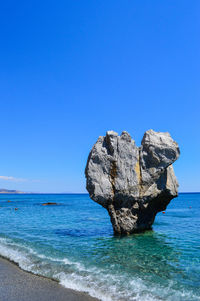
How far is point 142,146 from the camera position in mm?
21484

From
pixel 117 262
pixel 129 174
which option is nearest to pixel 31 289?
pixel 117 262

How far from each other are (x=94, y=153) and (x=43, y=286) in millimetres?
12248

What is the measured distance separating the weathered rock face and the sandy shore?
9.58 metres

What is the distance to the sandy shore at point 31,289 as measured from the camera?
9.30 metres

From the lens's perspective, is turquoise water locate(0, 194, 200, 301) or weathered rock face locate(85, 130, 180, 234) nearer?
turquoise water locate(0, 194, 200, 301)

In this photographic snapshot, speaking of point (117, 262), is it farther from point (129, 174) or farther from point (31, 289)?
point (129, 174)

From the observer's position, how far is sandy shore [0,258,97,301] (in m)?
9.30

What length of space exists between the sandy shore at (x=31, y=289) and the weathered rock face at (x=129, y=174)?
958 centimetres

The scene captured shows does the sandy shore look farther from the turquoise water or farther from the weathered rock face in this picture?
the weathered rock face

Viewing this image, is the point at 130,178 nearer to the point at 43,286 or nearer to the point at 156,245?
the point at 156,245

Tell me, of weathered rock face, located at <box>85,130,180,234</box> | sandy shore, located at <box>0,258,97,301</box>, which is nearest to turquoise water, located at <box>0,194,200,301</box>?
sandy shore, located at <box>0,258,97,301</box>

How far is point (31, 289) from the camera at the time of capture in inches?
401

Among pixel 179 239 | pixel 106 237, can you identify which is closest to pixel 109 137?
pixel 106 237

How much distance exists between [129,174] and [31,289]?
12382 millimetres
